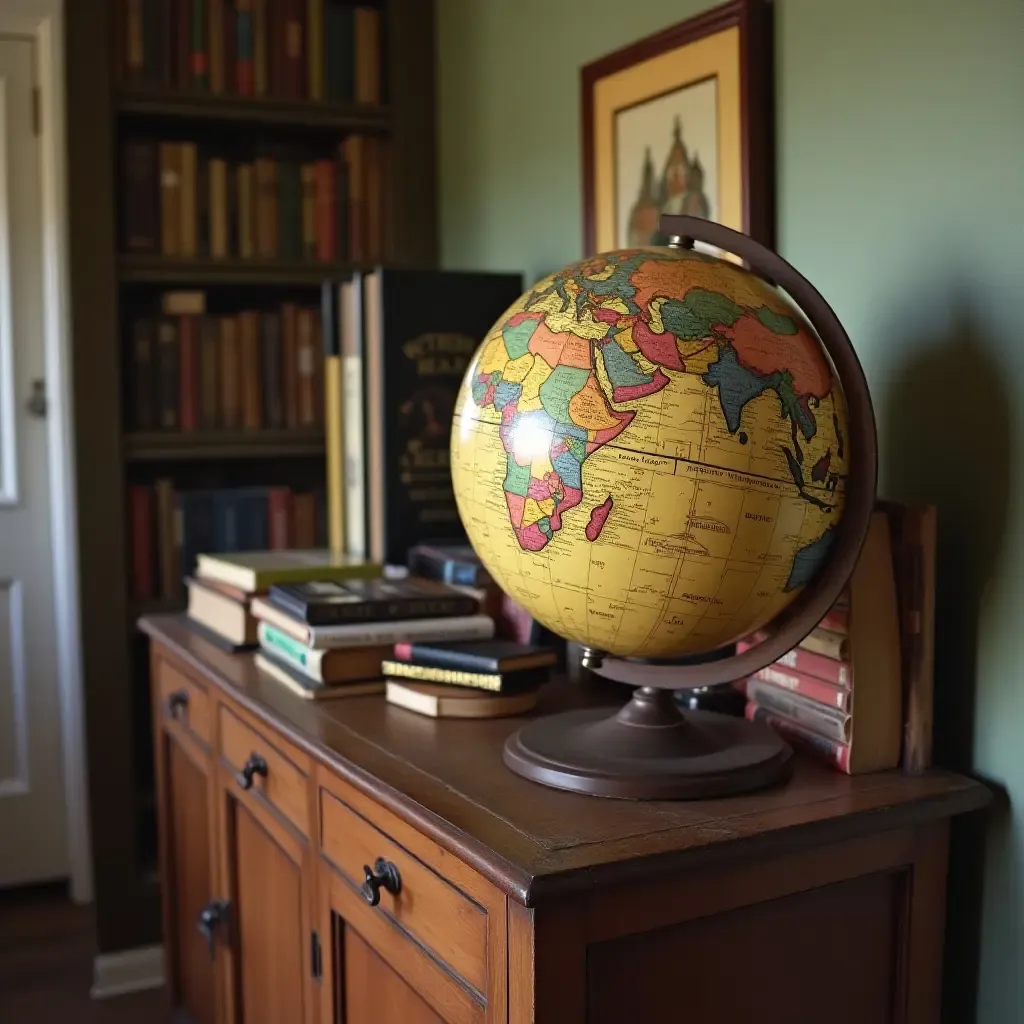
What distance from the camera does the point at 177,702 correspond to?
188cm

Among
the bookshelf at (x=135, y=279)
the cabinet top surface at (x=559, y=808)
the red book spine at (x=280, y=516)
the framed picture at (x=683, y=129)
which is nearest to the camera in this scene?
the cabinet top surface at (x=559, y=808)

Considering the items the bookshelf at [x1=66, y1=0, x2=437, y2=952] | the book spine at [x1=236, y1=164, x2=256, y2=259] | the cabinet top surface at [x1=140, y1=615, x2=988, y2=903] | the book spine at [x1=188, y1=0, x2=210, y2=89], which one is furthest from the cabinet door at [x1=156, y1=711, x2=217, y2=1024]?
the book spine at [x1=188, y1=0, x2=210, y2=89]

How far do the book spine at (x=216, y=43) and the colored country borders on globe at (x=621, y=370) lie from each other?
62.0 inches

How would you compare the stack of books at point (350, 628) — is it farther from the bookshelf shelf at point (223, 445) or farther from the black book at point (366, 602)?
the bookshelf shelf at point (223, 445)

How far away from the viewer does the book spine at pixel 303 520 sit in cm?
251

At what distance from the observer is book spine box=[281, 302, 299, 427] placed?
8.14ft

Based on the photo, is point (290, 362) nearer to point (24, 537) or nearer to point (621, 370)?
point (24, 537)

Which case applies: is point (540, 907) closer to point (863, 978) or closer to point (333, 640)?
point (863, 978)

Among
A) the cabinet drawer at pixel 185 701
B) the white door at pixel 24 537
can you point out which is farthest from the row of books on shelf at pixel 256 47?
the cabinet drawer at pixel 185 701

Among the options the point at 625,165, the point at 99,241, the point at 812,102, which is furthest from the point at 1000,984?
the point at 99,241

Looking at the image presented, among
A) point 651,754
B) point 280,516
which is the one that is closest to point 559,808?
point 651,754

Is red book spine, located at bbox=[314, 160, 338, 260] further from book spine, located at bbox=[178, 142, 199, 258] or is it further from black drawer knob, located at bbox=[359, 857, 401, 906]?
black drawer knob, located at bbox=[359, 857, 401, 906]

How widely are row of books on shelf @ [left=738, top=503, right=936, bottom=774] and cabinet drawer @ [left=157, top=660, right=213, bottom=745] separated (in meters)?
0.95

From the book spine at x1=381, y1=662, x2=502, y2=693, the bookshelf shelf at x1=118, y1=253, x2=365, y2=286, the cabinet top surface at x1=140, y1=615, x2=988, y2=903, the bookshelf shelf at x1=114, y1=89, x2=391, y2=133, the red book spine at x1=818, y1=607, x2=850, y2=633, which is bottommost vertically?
the cabinet top surface at x1=140, y1=615, x2=988, y2=903
